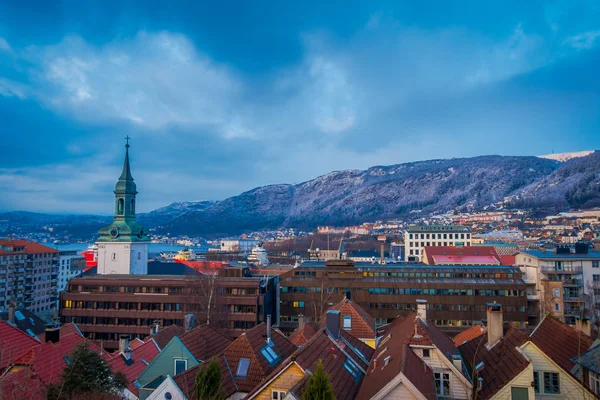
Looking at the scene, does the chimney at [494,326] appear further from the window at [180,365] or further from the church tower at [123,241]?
the church tower at [123,241]

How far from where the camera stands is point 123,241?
71625 millimetres

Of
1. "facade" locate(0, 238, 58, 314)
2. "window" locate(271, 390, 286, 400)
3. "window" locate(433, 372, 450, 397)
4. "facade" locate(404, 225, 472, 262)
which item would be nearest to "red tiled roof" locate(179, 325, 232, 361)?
"window" locate(271, 390, 286, 400)

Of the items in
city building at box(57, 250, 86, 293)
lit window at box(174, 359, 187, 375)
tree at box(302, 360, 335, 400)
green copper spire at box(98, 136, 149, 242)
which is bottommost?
city building at box(57, 250, 86, 293)

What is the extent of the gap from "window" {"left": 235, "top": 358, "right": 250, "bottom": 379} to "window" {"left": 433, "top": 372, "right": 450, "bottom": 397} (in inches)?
340

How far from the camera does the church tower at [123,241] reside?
7131cm

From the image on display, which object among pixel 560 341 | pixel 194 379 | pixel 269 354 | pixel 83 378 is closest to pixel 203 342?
pixel 269 354

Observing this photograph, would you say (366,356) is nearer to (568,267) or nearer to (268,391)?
(268,391)

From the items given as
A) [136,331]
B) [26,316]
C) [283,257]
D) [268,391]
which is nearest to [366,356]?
[268,391]

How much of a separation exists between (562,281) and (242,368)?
53.5 m

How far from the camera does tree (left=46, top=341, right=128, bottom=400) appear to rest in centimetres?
1492

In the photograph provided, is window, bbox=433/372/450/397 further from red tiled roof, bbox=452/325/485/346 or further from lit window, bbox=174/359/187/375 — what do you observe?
lit window, bbox=174/359/187/375

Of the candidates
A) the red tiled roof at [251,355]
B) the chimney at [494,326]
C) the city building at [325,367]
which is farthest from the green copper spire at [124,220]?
the chimney at [494,326]

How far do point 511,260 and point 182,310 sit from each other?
72208 mm

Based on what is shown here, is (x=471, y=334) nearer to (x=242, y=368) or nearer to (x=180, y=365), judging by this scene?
(x=242, y=368)
